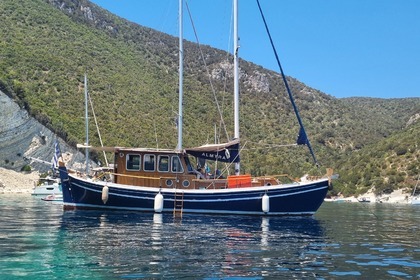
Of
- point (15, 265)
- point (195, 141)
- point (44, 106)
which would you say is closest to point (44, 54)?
point (44, 106)

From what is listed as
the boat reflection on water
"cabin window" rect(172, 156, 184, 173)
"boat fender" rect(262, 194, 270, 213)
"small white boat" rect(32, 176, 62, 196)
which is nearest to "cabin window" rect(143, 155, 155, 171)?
"cabin window" rect(172, 156, 184, 173)

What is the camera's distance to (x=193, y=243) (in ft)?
47.7

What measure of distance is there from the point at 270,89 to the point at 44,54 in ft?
158

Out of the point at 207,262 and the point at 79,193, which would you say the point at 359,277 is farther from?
the point at 79,193

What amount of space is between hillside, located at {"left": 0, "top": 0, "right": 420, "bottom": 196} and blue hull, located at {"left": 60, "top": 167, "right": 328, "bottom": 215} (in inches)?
1222

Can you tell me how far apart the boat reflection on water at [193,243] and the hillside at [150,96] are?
3477cm

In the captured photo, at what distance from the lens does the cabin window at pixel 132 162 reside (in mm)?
25969

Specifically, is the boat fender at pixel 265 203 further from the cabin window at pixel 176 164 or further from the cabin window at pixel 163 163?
the cabin window at pixel 163 163

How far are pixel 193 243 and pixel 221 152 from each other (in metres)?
10.9

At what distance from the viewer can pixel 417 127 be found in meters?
79.6

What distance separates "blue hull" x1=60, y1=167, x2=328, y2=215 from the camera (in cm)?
2411

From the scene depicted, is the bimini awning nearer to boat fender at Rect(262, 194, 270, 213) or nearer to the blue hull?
the blue hull

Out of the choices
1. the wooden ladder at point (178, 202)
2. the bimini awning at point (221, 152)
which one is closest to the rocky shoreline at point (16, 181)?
the wooden ladder at point (178, 202)

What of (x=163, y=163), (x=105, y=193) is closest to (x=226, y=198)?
(x=163, y=163)
